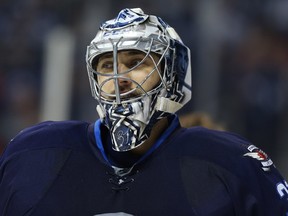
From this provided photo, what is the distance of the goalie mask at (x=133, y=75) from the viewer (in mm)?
2457

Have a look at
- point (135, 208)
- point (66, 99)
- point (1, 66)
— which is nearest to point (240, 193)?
point (135, 208)

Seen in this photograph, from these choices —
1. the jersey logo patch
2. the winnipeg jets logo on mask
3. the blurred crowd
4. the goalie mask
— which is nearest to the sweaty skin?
the goalie mask

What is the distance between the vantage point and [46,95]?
241 inches

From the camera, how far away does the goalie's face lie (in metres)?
2.45

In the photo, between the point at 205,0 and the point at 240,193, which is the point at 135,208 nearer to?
the point at 240,193

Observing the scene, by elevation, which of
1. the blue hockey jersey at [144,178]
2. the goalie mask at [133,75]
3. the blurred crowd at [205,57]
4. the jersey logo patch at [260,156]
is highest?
the goalie mask at [133,75]

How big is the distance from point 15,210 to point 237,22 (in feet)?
14.2

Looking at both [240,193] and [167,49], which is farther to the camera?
[167,49]

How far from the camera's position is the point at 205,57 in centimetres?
620

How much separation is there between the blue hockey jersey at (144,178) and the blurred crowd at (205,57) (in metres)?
3.39

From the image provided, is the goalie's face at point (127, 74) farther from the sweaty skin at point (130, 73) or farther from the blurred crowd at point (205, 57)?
the blurred crowd at point (205, 57)

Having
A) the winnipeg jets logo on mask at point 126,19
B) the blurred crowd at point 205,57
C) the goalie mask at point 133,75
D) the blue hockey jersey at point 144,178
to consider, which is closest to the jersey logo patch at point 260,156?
the blue hockey jersey at point 144,178

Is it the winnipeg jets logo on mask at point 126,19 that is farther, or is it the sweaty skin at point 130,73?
the winnipeg jets logo on mask at point 126,19

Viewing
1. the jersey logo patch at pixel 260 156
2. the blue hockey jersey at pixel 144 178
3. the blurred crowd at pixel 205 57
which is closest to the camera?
the blue hockey jersey at pixel 144 178
